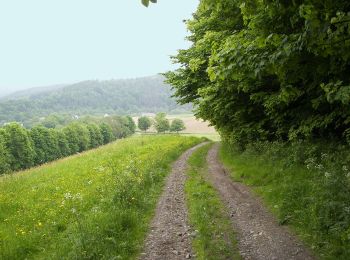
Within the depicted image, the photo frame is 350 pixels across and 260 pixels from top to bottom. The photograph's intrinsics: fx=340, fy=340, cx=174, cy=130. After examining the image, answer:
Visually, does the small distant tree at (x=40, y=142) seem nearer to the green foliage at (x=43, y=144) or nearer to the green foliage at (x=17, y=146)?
the green foliage at (x=43, y=144)

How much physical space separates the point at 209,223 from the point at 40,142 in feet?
270

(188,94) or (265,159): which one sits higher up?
(188,94)

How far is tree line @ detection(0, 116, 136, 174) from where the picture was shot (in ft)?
235

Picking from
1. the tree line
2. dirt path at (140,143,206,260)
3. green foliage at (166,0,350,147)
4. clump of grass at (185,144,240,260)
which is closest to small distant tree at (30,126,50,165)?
the tree line

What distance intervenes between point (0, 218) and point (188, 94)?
59.0ft

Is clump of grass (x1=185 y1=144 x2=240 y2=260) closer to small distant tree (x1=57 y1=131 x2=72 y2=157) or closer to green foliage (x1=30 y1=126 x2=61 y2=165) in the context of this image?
green foliage (x1=30 y1=126 x2=61 y2=165)

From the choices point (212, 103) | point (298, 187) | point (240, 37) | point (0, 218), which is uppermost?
point (240, 37)

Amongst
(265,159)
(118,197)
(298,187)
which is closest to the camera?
(298,187)

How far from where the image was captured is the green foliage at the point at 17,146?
7225 cm

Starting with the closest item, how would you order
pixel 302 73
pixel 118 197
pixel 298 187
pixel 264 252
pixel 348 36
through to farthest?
pixel 348 36, pixel 264 252, pixel 302 73, pixel 298 187, pixel 118 197

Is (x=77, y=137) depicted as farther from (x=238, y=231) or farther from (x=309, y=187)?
(x=238, y=231)

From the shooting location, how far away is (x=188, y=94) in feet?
92.8

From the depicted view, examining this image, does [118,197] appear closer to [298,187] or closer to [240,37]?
[298,187]

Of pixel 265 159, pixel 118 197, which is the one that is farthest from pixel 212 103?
pixel 118 197
